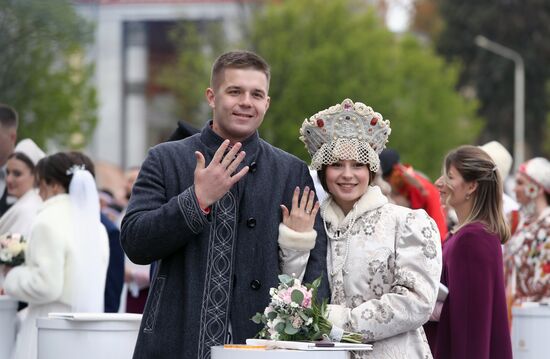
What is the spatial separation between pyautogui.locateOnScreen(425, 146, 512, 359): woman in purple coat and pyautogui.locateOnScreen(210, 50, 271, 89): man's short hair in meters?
1.93

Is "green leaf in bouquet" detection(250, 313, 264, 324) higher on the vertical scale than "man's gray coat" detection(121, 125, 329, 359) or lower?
lower

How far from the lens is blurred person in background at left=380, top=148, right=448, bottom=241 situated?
9781 mm

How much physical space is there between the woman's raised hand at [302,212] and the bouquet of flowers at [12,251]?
3.68m

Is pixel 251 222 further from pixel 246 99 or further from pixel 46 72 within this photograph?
pixel 46 72

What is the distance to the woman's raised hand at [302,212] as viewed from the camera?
18.3ft

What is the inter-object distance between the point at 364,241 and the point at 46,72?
2656 centimetres

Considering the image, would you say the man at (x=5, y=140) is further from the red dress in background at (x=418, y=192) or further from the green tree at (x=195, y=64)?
the green tree at (x=195, y=64)

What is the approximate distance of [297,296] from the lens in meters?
5.27

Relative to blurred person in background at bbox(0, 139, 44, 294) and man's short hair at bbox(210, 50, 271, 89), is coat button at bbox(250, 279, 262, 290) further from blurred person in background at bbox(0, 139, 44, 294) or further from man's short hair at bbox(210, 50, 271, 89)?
blurred person in background at bbox(0, 139, 44, 294)

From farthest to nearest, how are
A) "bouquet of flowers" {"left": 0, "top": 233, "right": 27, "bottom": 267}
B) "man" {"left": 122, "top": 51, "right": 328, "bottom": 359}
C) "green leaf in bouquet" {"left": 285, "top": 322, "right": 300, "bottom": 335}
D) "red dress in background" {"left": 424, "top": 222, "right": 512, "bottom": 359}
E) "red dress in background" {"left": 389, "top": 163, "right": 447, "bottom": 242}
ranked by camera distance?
"red dress in background" {"left": 389, "top": 163, "right": 447, "bottom": 242} < "bouquet of flowers" {"left": 0, "top": 233, "right": 27, "bottom": 267} < "red dress in background" {"left": 424, "top": 222, "right": 512, "bottom": 359} < "man" {"left": 122, "top": 51, "right": 328, "bottom": 359} < "green leaf in bouquet" {"left": 285, "top": 322, "right": 300, "bottom": 335}

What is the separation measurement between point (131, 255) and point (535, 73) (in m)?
57.3

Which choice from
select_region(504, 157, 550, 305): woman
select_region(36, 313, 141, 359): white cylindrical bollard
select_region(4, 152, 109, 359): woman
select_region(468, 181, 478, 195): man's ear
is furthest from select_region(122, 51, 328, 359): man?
select_region(504, 157, 550, 305): woman

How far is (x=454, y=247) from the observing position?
723 cm

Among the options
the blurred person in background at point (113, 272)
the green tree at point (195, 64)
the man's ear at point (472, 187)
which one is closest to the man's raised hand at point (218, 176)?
the man's ear at point (472, 187)
